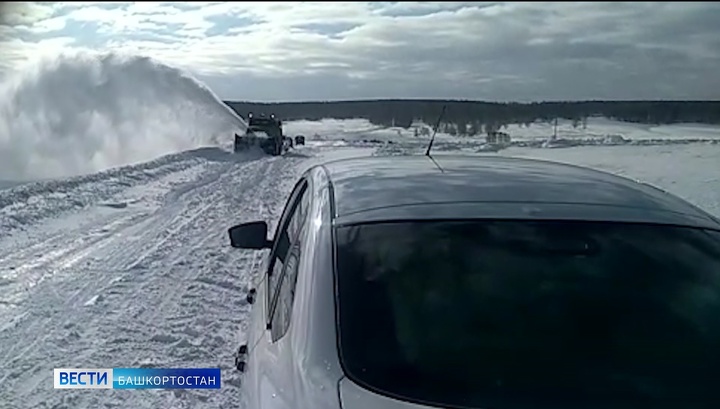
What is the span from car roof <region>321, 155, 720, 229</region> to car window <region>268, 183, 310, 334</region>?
214 mm

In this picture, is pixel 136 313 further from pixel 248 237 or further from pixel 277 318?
pixel 277 318

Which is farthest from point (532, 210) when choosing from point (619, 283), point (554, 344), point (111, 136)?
point (111, 136)

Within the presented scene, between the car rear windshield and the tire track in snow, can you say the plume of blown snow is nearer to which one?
the tire track in snow

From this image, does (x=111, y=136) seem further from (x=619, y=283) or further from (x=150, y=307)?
(x=619, y=283)

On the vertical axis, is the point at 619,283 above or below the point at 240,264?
above

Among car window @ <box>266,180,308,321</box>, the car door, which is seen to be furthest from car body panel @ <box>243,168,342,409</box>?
car window @ <box>266,180,308,321</box>

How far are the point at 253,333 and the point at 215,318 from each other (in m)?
2.85

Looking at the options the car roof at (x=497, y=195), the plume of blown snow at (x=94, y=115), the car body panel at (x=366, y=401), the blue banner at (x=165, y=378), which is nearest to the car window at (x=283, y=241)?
the car roof at (x=497, y=195)

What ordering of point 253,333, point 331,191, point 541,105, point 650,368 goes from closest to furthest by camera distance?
point 650,368
point 331,191
point 253,333
point 541,105

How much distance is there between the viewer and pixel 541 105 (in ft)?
16.6

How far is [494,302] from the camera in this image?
2.25 m

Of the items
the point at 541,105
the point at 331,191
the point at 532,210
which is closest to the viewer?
the point at 532,210

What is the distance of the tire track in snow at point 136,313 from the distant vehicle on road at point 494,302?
229cm

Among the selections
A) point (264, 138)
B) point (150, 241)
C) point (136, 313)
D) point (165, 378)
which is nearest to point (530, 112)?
point (165, 378)
